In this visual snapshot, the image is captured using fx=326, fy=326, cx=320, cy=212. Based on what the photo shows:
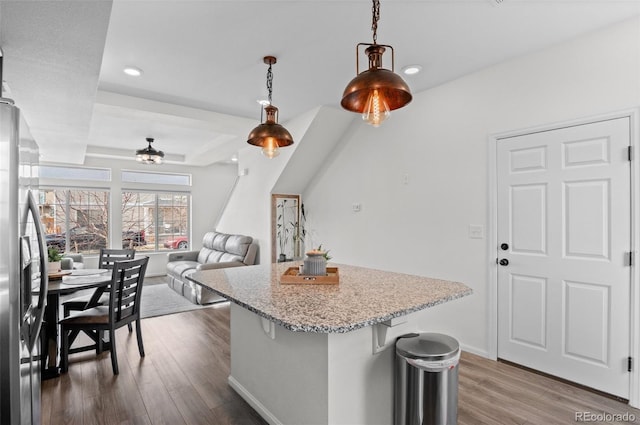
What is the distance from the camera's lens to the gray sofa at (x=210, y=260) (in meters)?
4.89

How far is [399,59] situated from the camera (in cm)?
289

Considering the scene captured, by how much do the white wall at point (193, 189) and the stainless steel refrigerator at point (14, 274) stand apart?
6.00 meters

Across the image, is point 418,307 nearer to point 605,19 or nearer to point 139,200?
point 605,19

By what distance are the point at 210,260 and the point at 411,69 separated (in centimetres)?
468

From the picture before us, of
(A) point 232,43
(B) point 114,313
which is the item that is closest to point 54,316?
(B) point 114,313

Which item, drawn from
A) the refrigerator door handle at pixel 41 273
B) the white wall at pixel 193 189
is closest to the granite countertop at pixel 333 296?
the refrigerator door handle at pixel 41 273

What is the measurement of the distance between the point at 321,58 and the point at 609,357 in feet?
10.7

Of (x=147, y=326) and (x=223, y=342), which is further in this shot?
(x=147, y=326)

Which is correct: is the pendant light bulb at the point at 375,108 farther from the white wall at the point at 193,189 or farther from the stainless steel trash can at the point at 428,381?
the white wall at the point at 193,189

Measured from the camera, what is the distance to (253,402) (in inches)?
89.2

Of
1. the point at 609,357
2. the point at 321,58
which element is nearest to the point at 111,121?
the point at 321,58

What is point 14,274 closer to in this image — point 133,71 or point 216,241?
point 133,71

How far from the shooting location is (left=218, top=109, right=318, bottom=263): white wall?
4.68 m

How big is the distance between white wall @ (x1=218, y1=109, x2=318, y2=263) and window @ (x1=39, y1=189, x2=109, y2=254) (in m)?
2.63
